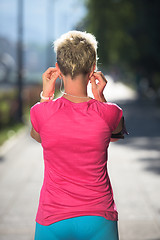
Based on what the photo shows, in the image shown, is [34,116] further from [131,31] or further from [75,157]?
[131,31]

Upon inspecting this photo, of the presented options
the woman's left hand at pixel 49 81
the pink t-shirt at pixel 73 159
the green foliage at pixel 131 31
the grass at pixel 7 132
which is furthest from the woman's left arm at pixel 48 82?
the green foliage at pixel 131 31

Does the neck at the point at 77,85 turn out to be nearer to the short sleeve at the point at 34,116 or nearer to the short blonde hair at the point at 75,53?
the short blonde hair at the point at 75,53

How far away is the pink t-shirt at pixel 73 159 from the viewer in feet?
7.98

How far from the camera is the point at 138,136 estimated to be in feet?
54.4

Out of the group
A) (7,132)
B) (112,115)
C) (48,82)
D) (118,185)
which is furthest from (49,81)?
(7,132)

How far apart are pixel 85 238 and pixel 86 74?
0.77 m

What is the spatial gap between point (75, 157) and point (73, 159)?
0.04ft

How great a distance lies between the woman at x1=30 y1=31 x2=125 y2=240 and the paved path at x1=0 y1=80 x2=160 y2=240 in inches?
136

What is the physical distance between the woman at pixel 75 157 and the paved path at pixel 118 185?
345cm

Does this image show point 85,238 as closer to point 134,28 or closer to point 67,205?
point 67,205

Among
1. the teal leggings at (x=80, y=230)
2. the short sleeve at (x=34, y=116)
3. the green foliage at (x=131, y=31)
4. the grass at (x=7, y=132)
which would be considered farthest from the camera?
the green foliage at (x=131, y=31)

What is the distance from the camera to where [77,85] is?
98.7 inches

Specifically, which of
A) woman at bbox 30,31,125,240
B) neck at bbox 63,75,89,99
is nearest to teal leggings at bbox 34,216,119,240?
woman at bbox 30,31,125,240

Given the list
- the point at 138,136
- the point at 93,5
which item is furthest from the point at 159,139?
the point at 93,5
